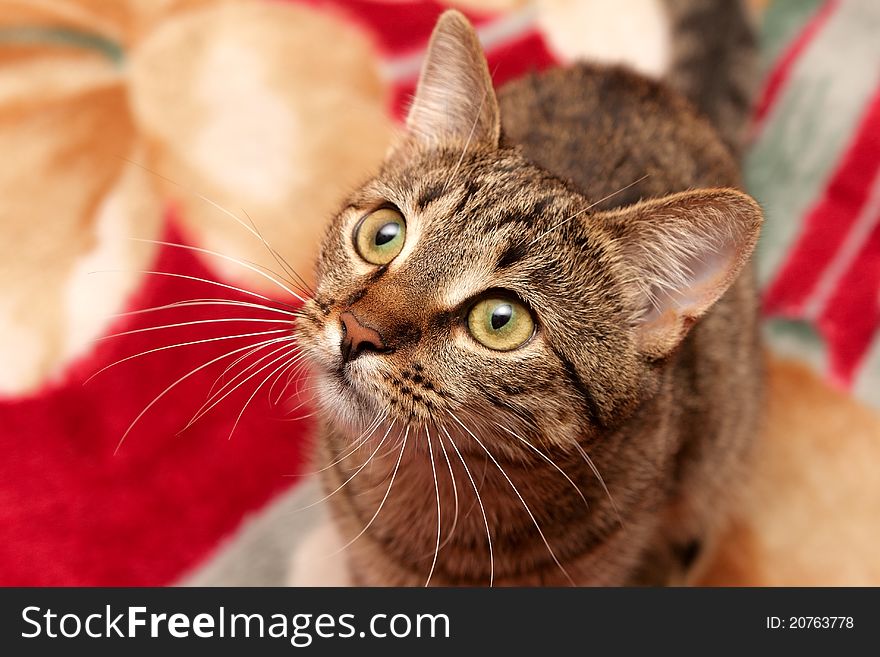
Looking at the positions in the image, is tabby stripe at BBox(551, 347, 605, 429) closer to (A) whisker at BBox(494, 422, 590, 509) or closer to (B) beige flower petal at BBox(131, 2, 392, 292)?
(A) whisker at BBox(494, 422, 590, 509)

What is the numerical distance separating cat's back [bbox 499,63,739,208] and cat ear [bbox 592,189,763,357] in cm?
23

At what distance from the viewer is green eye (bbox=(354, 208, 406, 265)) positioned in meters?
1.06

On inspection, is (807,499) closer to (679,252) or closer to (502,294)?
(679,252)

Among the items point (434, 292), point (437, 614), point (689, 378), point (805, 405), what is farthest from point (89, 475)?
point (805, 405)

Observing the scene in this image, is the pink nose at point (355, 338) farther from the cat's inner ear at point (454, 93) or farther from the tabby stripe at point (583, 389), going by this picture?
the cat's inner ear at point (454, 93)

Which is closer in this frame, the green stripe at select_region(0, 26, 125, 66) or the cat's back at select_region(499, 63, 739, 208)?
the cat's back at select_region(499, 63, 739, 208)

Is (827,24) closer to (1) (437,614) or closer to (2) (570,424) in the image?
(2) (570,424)

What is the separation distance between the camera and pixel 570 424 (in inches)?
39.7

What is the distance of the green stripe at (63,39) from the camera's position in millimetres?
1826

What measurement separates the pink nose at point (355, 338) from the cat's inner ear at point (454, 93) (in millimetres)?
354

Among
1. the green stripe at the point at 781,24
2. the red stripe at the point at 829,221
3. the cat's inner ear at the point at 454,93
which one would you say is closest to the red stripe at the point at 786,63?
the green stripe at the point at 781,24

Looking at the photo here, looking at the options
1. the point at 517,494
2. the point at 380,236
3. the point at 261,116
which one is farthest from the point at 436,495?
the point at 261,116

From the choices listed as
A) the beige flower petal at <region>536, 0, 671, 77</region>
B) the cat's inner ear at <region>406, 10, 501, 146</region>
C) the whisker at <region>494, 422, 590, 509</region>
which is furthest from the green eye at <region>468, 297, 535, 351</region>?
the beige flower petal at <region>536, 0, 671, 77</region>

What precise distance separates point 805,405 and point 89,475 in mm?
1552
